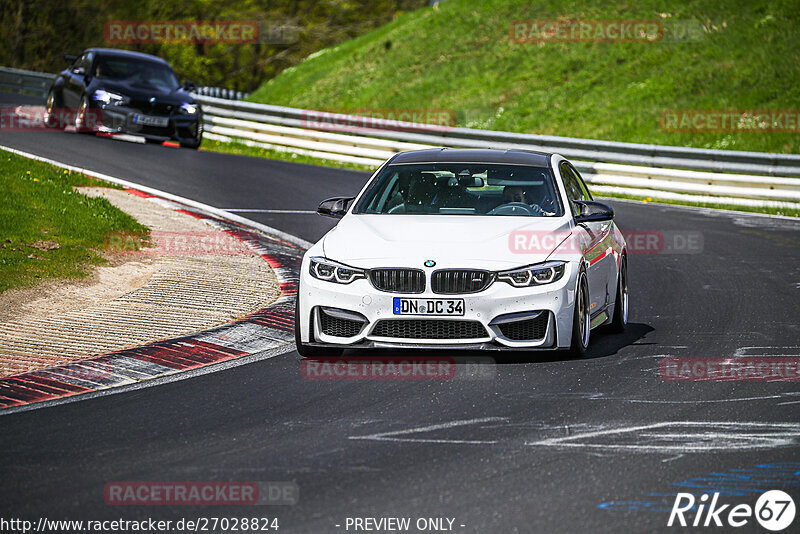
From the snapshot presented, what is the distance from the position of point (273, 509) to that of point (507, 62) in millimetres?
32829

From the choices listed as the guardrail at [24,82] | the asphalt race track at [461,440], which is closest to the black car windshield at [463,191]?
the asphalt race track at [461,440]

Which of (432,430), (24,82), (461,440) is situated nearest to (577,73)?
(24,82)

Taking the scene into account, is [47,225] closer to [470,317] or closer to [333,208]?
[333,208]

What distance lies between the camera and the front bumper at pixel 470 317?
8.46 meters

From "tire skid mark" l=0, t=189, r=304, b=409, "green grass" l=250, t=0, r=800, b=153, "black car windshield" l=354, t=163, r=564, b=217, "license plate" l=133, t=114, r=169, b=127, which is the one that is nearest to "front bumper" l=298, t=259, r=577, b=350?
"tire skid mark" l=0, t=189, r=304, b=409

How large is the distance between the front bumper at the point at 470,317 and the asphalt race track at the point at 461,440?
243 millimetres

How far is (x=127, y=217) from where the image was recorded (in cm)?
1502

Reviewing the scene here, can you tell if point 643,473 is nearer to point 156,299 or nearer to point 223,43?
point 156,299

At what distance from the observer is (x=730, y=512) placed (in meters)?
5.38

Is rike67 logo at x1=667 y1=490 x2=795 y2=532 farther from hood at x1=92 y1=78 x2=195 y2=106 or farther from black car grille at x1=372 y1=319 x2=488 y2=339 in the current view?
hood at x1=92 y1=78 x2=195 y2=106

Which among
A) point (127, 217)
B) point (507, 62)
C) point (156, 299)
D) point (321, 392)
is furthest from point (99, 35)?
point (321, 392)

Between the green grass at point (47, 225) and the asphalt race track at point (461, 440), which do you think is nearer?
the asphalt race track at point (461, 440)

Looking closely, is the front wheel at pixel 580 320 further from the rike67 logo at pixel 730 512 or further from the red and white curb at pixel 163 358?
the rike67 logo at pixel 730 512

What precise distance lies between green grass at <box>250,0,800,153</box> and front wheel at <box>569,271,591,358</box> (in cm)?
1885
